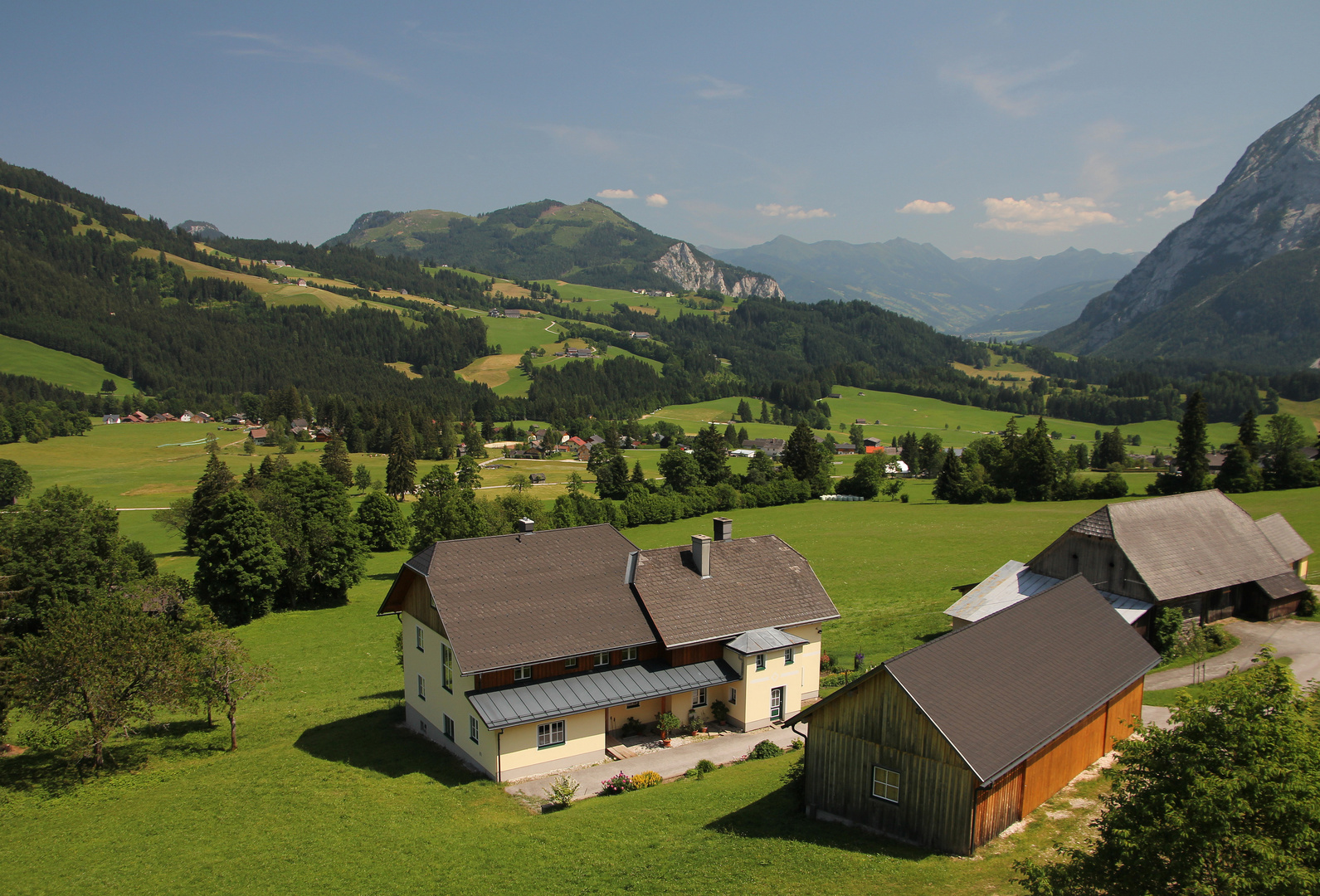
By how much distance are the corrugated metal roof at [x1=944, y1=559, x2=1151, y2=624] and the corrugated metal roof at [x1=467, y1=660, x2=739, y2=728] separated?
48.6ft

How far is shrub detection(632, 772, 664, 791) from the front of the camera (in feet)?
85.9

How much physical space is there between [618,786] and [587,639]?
5.77m

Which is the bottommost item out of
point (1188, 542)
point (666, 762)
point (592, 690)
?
point (666, 762)

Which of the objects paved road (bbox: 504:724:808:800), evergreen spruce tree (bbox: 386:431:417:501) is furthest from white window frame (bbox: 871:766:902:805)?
evergreen spruce tree (bbox: 386:431:417:501)

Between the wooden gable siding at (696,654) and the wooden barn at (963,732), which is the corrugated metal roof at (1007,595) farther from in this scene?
the wooden barn at (963,732)

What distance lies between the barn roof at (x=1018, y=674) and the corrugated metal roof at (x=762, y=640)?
9185 millimetres

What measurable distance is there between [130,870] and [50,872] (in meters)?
2.24

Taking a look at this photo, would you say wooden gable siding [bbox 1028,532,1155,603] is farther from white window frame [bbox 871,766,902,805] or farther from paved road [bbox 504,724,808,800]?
white window frame [bbox 871,766,902,805]

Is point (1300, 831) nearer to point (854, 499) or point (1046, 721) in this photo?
point (1046, 721)

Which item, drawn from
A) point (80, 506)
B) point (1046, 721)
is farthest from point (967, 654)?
point (80, 506)

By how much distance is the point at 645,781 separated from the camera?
26.4 metres

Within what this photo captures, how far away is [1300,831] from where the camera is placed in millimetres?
10820

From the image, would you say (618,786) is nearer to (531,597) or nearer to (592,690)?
(592,690)

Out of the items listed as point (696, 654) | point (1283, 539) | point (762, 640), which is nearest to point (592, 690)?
point (696, 654)
